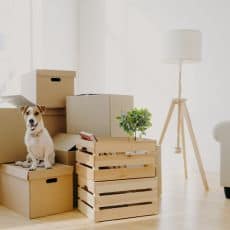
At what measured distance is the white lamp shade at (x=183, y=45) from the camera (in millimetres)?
3105

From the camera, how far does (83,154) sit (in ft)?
7.75

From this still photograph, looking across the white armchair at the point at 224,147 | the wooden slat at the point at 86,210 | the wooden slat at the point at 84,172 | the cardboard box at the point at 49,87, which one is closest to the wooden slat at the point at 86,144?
the wooden slat at the point at 84,172

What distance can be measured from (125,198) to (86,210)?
0.24 meters

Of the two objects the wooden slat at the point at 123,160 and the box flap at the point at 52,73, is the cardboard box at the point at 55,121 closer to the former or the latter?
the box flap at the point at 52,73

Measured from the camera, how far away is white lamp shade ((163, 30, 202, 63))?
3.11 metres

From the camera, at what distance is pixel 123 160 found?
2.29 metres

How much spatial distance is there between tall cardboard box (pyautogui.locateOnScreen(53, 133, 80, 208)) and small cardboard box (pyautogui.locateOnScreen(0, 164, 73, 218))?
0.25 feet

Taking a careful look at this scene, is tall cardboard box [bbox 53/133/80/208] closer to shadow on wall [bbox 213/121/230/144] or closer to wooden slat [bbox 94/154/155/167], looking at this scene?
wooden slat [bbox 94/154/155/167]

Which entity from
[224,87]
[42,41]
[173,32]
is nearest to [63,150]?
[173,32]

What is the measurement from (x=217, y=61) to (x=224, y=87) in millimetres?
Answer: 252

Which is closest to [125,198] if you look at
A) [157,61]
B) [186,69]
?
[186,69]

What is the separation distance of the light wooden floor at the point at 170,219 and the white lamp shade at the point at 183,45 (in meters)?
1.06

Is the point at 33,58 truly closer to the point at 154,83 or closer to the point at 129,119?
the point at 154,83

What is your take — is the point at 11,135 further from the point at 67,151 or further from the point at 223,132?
the point at 223,132
